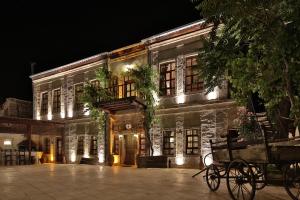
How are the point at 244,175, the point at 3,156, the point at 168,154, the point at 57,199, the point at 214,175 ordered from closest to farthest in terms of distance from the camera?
the point at 244,175
the point at 57,199
the point at 214,175
the point at 168,154
the point at 3,156

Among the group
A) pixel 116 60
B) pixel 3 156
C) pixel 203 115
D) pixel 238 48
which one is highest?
pixel 116 60

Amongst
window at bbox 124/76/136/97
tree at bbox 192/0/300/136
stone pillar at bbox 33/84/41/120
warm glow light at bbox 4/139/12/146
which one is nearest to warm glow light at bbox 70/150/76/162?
stone pillar at bbox 33/84/41/120

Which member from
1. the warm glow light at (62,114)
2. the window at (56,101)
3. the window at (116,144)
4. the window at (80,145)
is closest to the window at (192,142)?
the window at (116,144)

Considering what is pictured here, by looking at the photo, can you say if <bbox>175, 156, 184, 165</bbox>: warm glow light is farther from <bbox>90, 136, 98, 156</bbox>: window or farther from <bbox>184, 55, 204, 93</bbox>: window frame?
<bbox>90, 136, 98, 156</bbox>: window

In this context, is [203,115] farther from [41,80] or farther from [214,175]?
[41,80]

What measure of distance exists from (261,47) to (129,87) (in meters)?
14.1

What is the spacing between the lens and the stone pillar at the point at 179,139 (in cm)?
2025

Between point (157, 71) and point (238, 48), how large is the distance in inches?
413

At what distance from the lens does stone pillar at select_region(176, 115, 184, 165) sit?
20250mm

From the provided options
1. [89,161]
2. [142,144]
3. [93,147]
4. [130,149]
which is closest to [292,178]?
[142,144]

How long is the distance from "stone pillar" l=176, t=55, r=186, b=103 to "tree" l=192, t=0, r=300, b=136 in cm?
881

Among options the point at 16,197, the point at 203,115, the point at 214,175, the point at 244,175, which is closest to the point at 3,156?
the point at 203,115

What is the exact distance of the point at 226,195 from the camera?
30.4ft

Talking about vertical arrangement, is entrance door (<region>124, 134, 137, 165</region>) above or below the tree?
below
